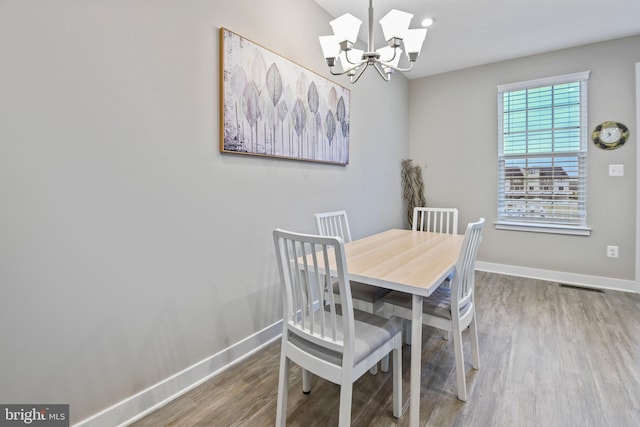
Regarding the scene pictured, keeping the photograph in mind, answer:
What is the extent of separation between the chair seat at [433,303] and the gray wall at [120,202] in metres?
0.91

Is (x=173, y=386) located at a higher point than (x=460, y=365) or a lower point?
lower

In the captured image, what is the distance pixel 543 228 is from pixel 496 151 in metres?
1.09

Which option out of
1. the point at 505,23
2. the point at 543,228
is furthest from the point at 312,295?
the point at 543,228

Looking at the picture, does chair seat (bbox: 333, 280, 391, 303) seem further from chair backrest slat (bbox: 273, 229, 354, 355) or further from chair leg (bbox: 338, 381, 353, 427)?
chair leg (bbox: 338, 381, 353, 427)

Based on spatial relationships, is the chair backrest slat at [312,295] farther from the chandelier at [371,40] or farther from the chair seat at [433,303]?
the chandelier at [371,40]

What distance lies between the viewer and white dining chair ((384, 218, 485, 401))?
1.53 metres

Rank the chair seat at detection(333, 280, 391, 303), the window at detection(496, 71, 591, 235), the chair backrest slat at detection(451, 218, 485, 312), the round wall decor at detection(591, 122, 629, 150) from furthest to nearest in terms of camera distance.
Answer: the window at detection(496, 71, 591, 235) → the round wall decor at detection(591, 122, 629, 150) → the chair seat at detection(333, 280, 391, 303) → the chair backrest slat at detection(451, 218, 485, 312)

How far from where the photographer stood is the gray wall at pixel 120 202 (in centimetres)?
114

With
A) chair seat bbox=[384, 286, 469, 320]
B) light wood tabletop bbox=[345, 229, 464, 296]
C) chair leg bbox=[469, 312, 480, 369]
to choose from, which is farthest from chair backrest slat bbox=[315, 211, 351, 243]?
chair leg bbox=[469, 312, 480, 369]

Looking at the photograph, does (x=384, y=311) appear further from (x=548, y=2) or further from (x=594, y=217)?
(x=594, y=217)

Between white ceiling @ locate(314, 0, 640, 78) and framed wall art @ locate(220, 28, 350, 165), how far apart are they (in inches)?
19.7

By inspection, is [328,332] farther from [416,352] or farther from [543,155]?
[543,155]

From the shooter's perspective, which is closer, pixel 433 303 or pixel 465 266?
pixel 465 266

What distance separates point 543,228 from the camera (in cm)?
360
